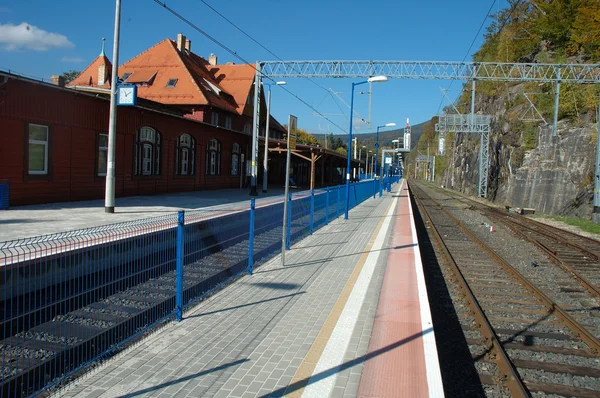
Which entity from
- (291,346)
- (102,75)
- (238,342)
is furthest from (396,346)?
(102,75)

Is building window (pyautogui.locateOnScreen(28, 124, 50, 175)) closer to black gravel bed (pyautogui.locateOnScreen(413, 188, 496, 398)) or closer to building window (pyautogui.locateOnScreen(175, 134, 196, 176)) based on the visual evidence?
building window (pyautogui.locateOnScreen(175, 134, 196, 176))

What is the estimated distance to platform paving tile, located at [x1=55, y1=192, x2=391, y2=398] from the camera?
157 inches

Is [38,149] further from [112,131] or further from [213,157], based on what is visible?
[213,157]

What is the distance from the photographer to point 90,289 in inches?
174

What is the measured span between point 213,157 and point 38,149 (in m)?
14.6

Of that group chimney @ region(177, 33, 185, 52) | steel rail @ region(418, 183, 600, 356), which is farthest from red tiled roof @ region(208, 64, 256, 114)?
steel rail @ region(418, 183, 600, 356)

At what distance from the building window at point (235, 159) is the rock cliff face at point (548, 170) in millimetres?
19792

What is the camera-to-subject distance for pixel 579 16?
118 feet

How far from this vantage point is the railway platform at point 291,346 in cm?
400

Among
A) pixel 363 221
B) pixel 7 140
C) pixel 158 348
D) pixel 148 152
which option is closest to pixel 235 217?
pixel 158 348

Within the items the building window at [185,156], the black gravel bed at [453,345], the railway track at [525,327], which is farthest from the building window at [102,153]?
the black gravel bed at [453,345]

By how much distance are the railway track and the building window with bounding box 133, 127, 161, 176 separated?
1426 cm

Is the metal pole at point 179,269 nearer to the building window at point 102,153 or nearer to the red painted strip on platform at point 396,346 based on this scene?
the red painted strip on platform at point 396,346

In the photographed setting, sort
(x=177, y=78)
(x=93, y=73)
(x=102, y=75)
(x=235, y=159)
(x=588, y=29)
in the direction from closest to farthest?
(x=235, y=159) → (x=588, y=29) → (x=102, y=75) → (x=177, y=78) → (x=93, y=73)
